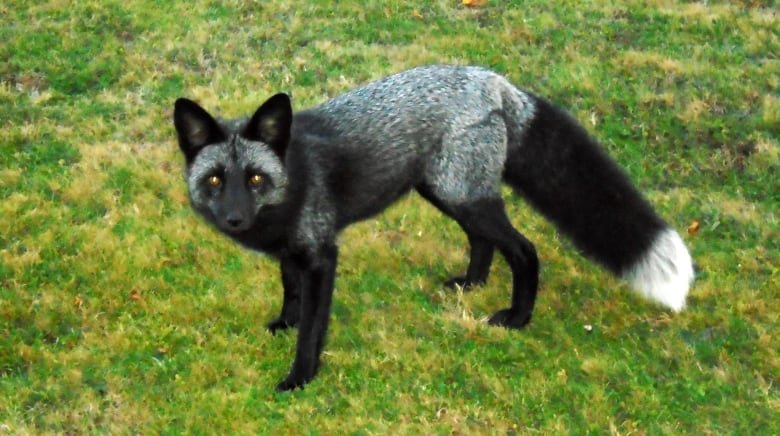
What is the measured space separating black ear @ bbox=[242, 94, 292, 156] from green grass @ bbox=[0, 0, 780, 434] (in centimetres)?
181

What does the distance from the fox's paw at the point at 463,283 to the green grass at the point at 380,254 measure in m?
0.11

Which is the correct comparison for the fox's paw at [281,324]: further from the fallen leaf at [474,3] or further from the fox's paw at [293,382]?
the fallen leaf at [474,3]

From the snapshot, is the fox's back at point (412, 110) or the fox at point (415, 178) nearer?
the fox at point (415, 178)

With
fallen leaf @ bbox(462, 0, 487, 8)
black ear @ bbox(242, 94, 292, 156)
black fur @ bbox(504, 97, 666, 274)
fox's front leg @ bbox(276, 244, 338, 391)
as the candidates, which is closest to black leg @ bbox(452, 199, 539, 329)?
black fur @ bbox(504, 97, 666, 274)

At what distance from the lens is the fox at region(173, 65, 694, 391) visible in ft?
18.8

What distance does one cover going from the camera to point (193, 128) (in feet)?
18.7

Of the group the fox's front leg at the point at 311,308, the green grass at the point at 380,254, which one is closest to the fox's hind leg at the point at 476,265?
the green grass at the point at 380,254

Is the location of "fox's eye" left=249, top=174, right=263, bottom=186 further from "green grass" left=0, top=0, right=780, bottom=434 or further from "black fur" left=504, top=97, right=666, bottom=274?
"black fur" left=504, top=97, right=666, bottom=274

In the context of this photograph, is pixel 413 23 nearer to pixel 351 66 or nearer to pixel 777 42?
pixel 351 66

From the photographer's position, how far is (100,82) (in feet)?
39.0

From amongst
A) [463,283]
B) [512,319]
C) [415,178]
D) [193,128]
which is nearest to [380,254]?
[463,283]

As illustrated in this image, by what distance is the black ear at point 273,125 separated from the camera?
5586 millimetres

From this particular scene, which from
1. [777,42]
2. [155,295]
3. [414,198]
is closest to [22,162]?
[155,295]

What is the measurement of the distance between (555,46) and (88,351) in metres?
8.41
